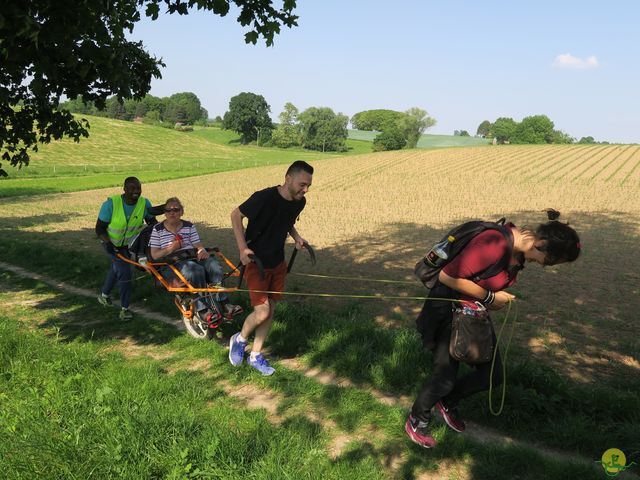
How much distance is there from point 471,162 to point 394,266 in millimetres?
39746

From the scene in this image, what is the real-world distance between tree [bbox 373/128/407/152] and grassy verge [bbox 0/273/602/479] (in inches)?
3916

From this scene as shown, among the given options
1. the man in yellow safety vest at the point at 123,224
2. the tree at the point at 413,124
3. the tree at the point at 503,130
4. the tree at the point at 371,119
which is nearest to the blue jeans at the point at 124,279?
the man in yellow safety vest at the point at 123,224

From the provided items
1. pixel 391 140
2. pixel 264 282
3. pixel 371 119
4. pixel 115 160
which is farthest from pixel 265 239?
pixel 371 119

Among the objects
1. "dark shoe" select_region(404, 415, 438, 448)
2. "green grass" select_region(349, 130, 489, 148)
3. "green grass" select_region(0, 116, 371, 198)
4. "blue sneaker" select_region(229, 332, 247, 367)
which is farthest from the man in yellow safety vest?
"green grass" select_region(349, 130, 489, 148)

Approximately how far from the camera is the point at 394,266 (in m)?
11.0

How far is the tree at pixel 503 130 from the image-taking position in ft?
440

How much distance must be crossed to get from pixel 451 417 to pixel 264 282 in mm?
2081

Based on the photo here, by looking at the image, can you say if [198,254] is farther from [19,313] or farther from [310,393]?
[19,313]

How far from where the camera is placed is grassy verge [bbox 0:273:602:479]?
2826mm

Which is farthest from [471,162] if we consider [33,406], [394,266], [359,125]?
[359,125]

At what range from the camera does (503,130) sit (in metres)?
137

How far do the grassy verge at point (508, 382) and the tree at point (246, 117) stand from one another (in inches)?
4166

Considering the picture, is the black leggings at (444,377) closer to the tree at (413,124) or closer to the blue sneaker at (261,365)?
the blue sneaker at (261,365)

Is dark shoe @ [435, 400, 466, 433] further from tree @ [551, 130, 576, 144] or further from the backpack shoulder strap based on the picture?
tree @ [551, 130, 576, 144]
